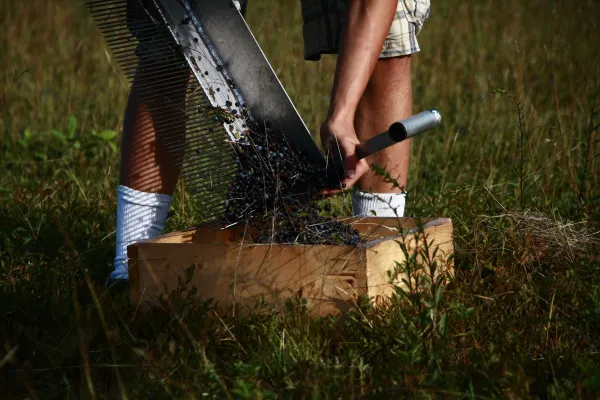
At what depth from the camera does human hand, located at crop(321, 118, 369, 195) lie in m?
2.31

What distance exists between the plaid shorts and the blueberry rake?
46cm

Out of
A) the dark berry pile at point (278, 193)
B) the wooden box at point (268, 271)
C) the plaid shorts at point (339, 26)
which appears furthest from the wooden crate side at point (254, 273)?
the plaid shorts at point (339, 26)

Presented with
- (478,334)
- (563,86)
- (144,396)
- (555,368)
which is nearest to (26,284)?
(144,396)

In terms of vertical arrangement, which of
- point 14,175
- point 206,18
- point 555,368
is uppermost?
point 206,18

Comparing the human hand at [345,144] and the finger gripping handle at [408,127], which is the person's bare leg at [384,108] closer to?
the human hand at [345,144]

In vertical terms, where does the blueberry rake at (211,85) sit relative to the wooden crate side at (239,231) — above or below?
above

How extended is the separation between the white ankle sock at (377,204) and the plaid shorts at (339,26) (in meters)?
0.49

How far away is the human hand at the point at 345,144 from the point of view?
2312 millimetres

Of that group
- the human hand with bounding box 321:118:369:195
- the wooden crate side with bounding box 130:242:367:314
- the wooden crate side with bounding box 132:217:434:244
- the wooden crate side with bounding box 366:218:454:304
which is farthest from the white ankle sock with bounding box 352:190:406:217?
the wooden crate side with bounding box 130:242:367:314

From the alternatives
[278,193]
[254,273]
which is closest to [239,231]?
[278,193]

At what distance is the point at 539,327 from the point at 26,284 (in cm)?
158

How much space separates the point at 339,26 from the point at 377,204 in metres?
0.64

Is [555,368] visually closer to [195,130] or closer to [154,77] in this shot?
[195,130]

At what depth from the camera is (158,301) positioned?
2305mm
